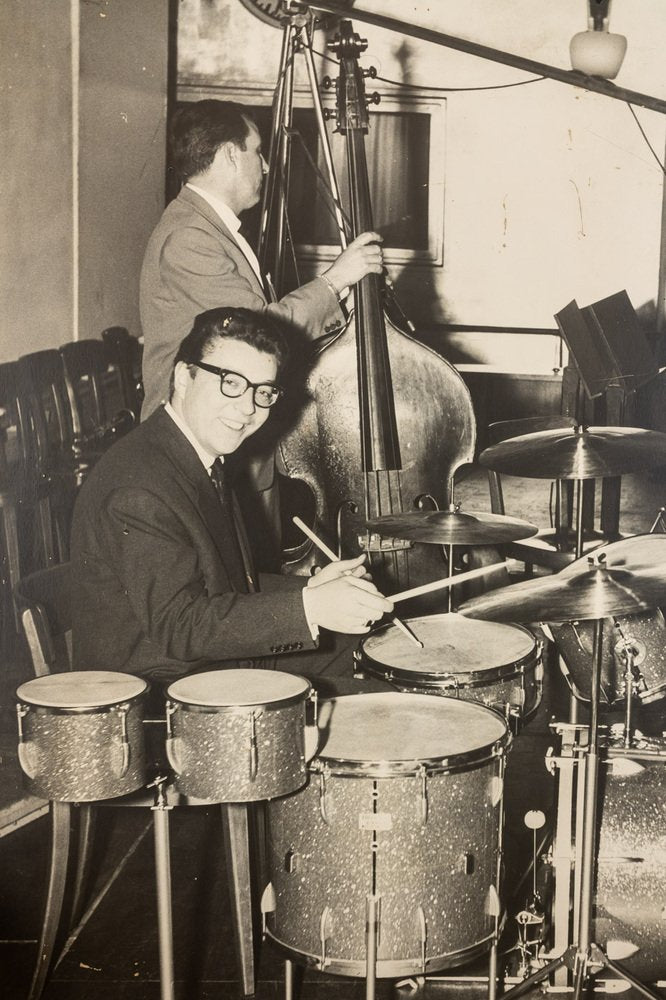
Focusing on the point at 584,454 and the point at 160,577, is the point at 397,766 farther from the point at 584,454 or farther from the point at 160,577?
the point at 584,454

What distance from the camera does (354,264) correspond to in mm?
3137

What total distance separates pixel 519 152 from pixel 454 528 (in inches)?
55.1

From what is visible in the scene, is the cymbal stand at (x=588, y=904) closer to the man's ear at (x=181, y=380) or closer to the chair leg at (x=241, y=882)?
the chair leg at (x=241, y=882)

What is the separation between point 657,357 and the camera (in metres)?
3.47

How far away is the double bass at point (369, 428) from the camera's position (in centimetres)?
319

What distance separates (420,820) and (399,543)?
132 cm

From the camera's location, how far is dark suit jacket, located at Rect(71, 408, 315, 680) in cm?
225

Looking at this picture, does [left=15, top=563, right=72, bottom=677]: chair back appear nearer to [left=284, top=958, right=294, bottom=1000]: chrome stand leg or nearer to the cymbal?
[left=284, top=958, right=294, bottom=1000]: chrome stand leg

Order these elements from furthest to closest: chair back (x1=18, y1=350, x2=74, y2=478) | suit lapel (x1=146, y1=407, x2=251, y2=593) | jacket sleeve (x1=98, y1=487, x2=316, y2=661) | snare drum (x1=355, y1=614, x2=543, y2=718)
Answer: chair back (x1=18, y1=350, x2=74, y2=478) < suit lapel (x1=146, y1=407, x2=251, y2=593) < snare drum (x1=355, y1=614, x2=543, y2=718) < jacket sleeve (x1=98, y1=487, x2=316, y2=661)

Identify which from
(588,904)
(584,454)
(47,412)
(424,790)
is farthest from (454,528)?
(47,412)

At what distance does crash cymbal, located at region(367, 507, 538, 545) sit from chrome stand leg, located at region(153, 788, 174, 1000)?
971 millimetres

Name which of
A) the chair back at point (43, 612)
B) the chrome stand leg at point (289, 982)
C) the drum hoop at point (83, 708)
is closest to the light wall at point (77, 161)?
the chair back at point (43, 612)

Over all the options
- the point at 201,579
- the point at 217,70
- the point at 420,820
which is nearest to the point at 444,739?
the point at 420,820

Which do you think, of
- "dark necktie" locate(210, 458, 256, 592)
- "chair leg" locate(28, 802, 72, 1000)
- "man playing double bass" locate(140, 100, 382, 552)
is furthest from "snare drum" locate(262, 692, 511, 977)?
"man playing double bass" locate(140, 100, 382, 552)
